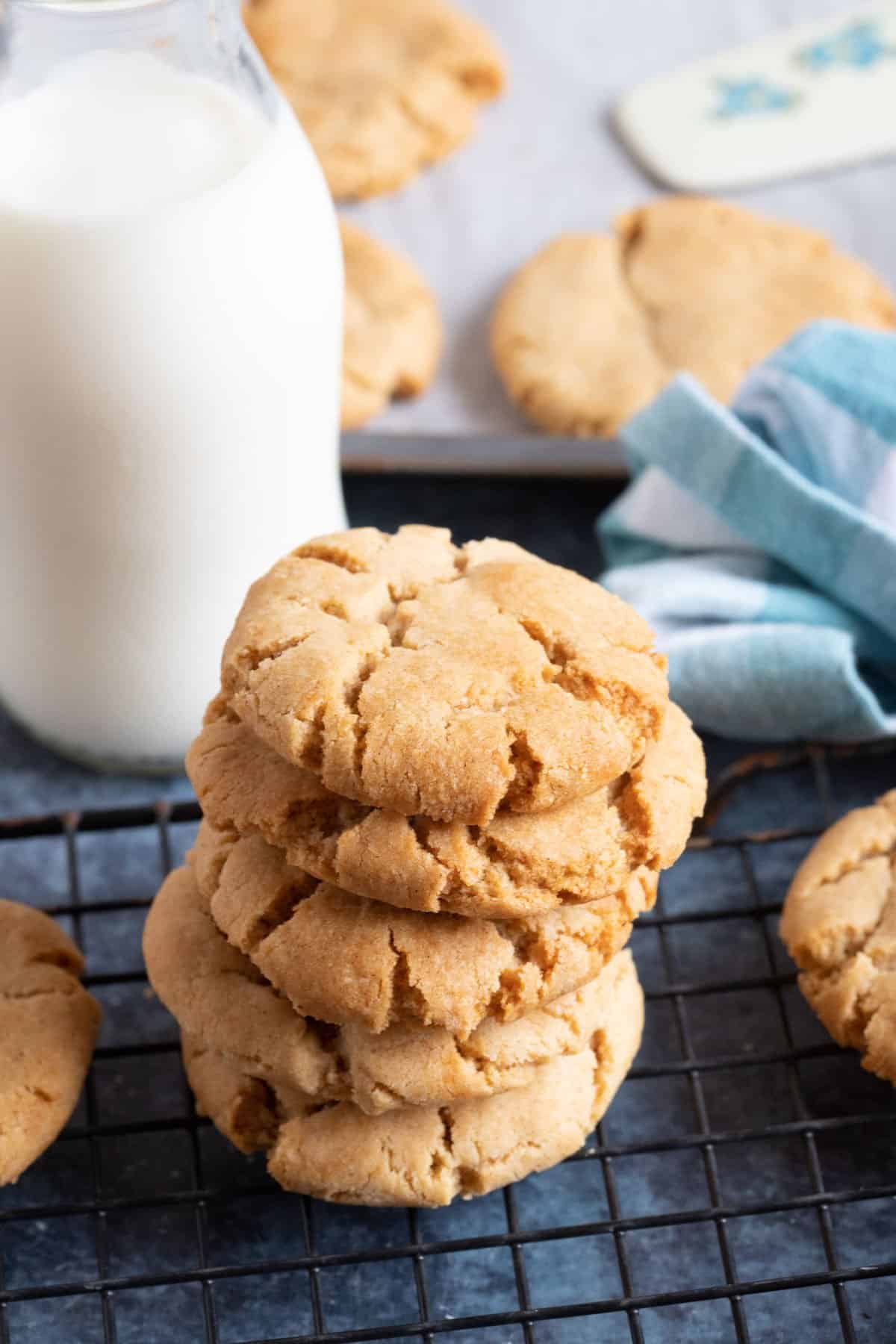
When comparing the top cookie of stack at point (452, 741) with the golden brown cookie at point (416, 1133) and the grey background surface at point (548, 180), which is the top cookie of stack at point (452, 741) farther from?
the grey background surface at point (548, 180)

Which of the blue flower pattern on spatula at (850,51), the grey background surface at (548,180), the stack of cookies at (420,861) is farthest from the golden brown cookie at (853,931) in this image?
the blue flower pattern on spatula at (850,51)

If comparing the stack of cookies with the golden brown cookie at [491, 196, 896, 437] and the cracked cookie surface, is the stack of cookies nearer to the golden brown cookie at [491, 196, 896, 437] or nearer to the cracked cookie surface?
the cracked cookie surface

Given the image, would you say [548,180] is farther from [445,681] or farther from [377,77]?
[445,681]

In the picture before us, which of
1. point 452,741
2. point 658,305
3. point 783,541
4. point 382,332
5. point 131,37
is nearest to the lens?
point 452,741

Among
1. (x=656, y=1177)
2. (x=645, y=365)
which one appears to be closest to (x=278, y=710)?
(x=656, y=1177)

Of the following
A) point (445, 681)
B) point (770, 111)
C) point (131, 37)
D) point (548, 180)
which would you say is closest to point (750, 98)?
point (770, 111)

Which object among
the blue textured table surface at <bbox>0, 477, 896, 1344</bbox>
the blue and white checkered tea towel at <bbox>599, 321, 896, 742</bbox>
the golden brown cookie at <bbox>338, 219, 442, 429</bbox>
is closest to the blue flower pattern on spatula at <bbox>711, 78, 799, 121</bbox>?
the golden brown cookie at <bbox>338, 219, 442, 429</bbox>

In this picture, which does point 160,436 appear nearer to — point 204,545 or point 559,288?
point 204,545
